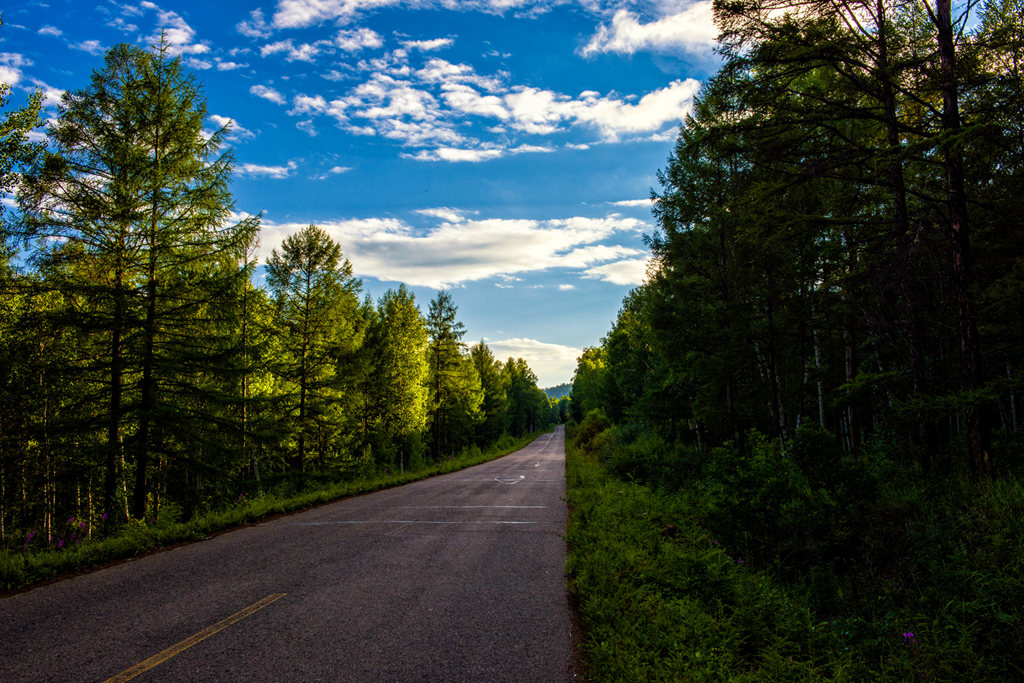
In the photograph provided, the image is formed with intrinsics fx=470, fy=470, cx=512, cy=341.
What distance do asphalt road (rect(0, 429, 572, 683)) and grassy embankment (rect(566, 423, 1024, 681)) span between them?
79cm

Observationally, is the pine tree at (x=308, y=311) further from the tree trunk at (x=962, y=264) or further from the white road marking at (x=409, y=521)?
the tree trunk at (x=962, y=264)

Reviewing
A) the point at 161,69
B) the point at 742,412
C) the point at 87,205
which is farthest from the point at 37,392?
the point at 742,412

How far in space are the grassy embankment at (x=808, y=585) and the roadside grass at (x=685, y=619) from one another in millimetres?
20

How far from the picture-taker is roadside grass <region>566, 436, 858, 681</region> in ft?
13.2

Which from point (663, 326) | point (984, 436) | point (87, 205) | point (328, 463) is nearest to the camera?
point (984, 436)

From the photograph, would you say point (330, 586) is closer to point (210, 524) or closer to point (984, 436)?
point (210, 524)

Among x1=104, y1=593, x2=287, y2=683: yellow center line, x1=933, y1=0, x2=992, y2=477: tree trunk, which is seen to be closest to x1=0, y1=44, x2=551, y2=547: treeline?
x1=104, y1=593, x2=287, y2=683: yellow center line

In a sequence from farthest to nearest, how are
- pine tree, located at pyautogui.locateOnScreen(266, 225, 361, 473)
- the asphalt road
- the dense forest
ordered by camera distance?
1. pine tree, located at pyautogui.locateOnScreen(266, 225, 361, 473)
2. the dense forest
3. the asphalt road

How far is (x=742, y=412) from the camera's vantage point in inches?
738

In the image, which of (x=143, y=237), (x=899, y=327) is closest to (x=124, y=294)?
(x=143, y=237)

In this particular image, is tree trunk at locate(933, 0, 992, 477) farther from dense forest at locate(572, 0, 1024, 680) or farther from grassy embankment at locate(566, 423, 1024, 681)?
grassy embankment at locate(566, 423, 1024, 681)

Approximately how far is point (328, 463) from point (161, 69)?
17.3 metres

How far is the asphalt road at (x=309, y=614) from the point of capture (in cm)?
398

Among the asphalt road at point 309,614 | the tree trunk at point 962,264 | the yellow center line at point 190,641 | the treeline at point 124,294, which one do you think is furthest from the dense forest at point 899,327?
the treeline at point 124,294
